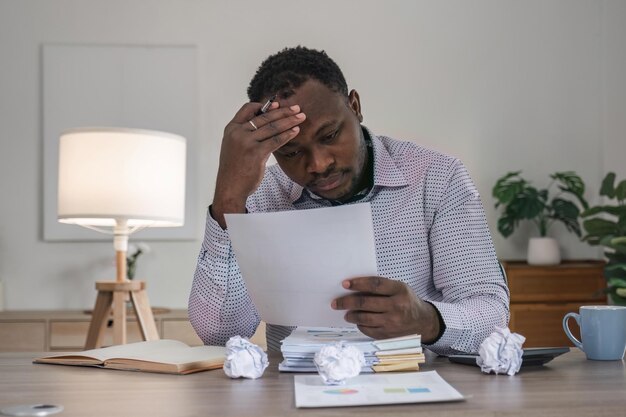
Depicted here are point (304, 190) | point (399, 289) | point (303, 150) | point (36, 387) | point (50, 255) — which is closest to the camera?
point (36, 387)

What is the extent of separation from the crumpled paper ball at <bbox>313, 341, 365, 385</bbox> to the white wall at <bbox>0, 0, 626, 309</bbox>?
377 centimetres

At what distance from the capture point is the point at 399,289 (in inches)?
55.3

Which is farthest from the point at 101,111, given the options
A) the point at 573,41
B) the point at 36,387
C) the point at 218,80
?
the point at 36,387

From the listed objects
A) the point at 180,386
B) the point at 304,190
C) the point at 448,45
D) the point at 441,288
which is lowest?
the point at 180,386

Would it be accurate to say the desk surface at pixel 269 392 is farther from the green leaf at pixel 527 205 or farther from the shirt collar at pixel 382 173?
the green leaf at pixel 527 205

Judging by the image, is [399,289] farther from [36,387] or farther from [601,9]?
[601,9]

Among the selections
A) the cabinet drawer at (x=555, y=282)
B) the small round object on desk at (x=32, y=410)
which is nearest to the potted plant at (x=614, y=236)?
the cabinet drawer at (x=555, y=282)

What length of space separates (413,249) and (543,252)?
10.5 ft

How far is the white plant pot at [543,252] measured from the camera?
483cm

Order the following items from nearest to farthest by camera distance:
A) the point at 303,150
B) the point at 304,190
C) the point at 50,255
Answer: the point at 303,150, the point at 304,190, the point at 50,255

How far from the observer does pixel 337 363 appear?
125 cm

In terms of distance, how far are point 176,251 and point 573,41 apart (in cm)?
277

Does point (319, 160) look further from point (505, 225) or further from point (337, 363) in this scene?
point (505, 225)

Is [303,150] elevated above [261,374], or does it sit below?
above
